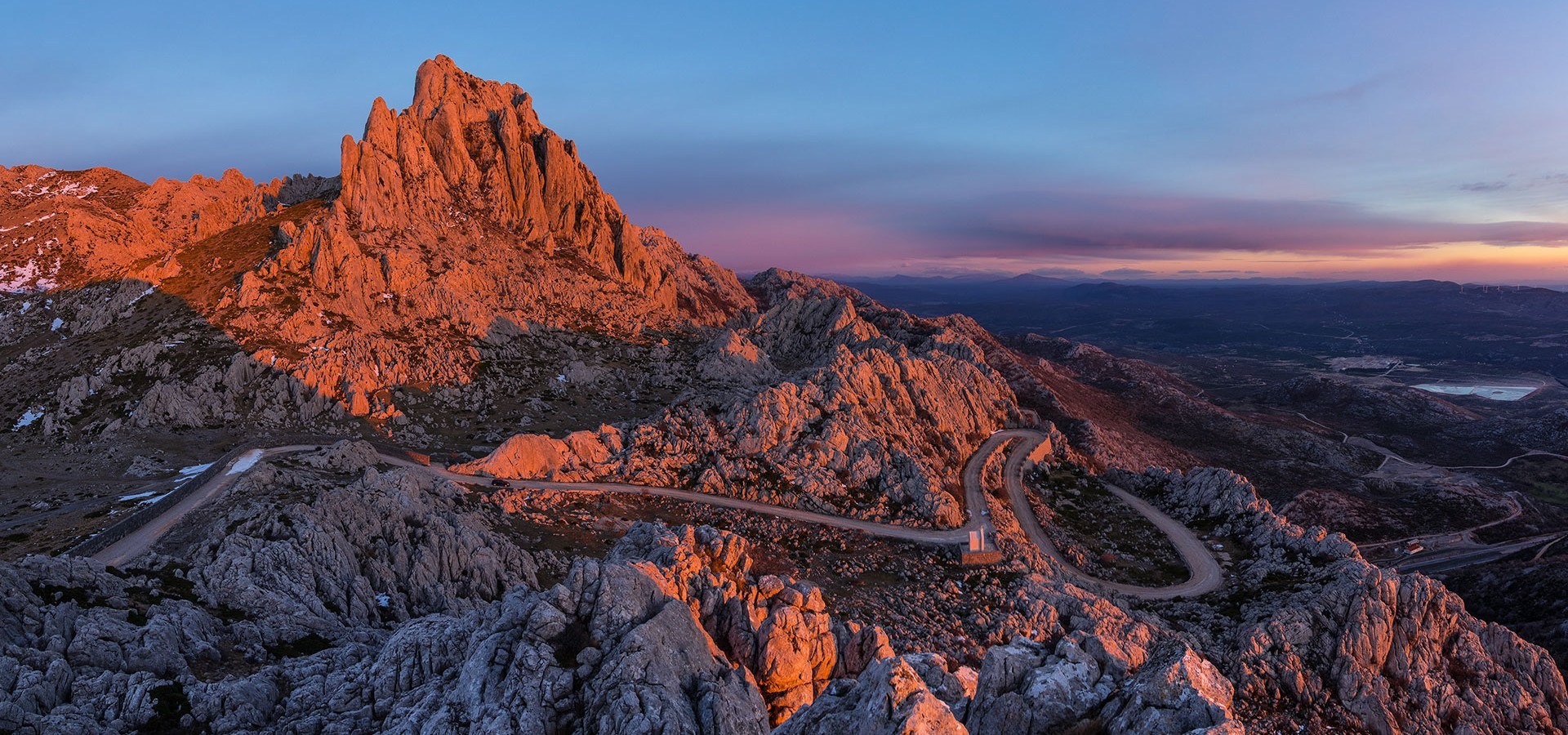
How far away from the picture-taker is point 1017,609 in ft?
189

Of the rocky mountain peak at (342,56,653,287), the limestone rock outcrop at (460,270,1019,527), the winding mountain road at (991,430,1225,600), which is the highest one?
the rocky mountain peak at (342,56,653,287)

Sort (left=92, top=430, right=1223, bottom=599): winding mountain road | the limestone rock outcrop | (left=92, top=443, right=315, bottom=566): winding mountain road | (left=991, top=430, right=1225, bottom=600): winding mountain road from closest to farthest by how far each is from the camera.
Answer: (left=92, top=443, right=315, bottom=566): winding mountain road → (left=92, top=430, right=1223, bottom=599): winding mountain road → (left=991, top=430, right=1225, bottom=600): winding mountain road → the limestone rock outcrop

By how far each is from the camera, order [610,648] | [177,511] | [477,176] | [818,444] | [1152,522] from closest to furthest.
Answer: [610,648]
[177,511]
[818,444]
[1152,522]
[477,176]

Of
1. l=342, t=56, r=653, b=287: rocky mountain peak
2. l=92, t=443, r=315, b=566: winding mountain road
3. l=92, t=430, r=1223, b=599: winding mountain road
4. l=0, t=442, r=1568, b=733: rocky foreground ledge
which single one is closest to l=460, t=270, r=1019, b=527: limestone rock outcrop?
l=92, t=430, r=1223, b=599: winding mountain road

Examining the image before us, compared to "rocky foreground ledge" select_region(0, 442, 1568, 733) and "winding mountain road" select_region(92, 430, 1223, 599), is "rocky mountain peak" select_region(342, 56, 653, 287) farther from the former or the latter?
"rocky foreground ledge" select_region(0, 442, 1568, 733)

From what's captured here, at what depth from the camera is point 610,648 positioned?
91.6 feet

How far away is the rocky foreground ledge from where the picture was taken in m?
23.5

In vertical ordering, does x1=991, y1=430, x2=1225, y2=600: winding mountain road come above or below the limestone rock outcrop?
below

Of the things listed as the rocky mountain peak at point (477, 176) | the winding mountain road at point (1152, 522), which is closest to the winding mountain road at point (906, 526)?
the winding mountain road at point (1152, 522)

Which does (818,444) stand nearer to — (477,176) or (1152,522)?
(1152,522)

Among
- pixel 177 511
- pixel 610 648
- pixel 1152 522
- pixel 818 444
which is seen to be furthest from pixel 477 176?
pixel 1152 522

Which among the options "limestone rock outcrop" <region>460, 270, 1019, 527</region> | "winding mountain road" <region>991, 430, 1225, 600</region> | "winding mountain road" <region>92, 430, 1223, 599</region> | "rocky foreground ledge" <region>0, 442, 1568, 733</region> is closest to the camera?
"rocky foreground ledge" <region>0, 442, 1568, 733</region>

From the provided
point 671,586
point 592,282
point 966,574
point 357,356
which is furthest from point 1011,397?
point 357,356

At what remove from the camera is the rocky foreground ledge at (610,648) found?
23453 mm
